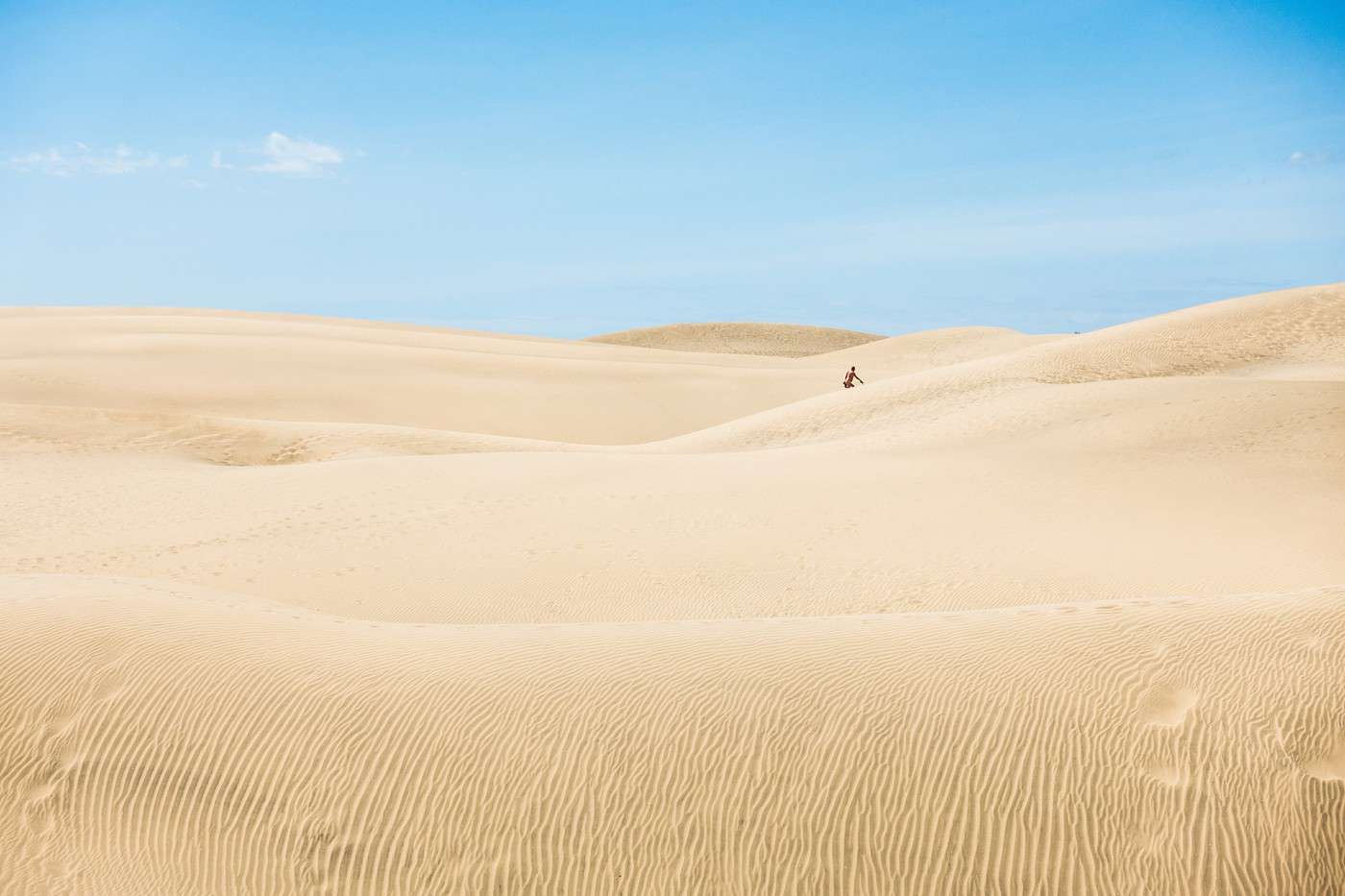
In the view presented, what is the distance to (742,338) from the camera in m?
86.9

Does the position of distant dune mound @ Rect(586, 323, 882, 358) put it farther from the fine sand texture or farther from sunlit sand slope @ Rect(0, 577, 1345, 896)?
sunlit sand slope @ Rect(0, 577, 1345, 896)

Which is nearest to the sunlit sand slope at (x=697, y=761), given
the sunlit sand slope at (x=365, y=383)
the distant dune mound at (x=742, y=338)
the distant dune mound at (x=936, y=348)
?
the sunlit sand slope at (x=365, y=383)

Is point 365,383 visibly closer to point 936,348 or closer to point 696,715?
point 696,715

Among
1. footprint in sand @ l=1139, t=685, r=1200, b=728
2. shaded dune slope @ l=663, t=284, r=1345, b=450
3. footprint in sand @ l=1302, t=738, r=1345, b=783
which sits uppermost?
shaded dune slope @ l=663, t=284, r=1345, b=450

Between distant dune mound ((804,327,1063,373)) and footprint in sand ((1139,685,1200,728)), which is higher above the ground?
distant dune mound ((804,327,1063,373))

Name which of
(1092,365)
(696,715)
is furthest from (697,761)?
(1092,365)

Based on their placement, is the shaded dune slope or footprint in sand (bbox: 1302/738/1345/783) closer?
footprint in sand (bbox: 1302/738/1345/783)

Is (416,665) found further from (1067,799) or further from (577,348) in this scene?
(577,348)

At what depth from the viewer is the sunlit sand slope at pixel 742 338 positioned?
279ft

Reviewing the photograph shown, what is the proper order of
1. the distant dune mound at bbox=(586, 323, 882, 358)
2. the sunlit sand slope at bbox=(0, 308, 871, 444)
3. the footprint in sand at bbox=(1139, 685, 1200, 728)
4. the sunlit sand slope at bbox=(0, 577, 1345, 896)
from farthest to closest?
the distant dune mound at bbox=(586, 323, 882, 358) < the sunlit sand slope at bbox=(0, 308, 871, 444) < the footprint in sand at bbox=(1139, 685, 1200, 728) < the sunlit sand slope at bbox=(0, 577, 1345, 896)

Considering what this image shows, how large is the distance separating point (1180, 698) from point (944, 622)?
1386mm

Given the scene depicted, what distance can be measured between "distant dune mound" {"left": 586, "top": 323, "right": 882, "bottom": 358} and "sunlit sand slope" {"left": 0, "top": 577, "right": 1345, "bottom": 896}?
7789cm

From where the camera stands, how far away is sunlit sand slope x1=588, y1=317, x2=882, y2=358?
8519 cm

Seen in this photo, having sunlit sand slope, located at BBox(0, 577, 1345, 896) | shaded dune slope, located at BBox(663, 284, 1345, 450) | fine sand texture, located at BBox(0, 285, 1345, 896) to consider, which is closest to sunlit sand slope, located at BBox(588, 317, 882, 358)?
shaded dune slope, located at BBox(663, 284, 1345, 450)
